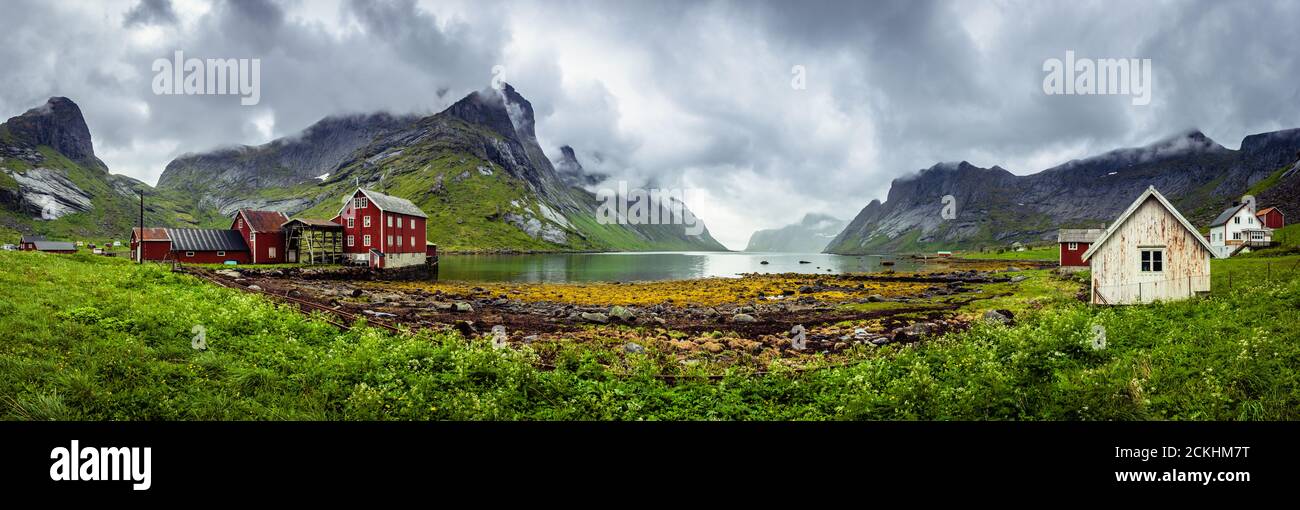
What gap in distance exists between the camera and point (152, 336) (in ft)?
39.0

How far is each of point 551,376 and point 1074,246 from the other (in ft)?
245

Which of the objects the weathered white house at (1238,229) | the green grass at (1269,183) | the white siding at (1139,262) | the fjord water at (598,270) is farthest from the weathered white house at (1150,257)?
the green grass at (1269,183)

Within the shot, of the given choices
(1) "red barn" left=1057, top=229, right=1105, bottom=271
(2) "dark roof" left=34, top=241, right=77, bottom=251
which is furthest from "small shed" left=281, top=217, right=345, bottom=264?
(1) "red barn" left=1057, top=229, right=1105, bottom=271

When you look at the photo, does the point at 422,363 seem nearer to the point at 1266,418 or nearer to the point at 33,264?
the point at 1266,418

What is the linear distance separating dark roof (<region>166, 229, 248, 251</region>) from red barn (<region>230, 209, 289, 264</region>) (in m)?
0.97

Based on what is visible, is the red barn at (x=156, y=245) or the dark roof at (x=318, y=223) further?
the dark roof at (x=318, y=223)

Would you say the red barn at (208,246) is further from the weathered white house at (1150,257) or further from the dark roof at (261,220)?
the weathered white house at (1150,257)

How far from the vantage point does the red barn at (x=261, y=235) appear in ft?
221

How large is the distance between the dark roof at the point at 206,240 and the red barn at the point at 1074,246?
109 m

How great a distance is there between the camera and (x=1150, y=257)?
2438 cm

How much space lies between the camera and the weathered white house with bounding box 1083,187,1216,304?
23531 millimetres

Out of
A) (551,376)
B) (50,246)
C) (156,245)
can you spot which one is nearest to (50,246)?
(50,246)
